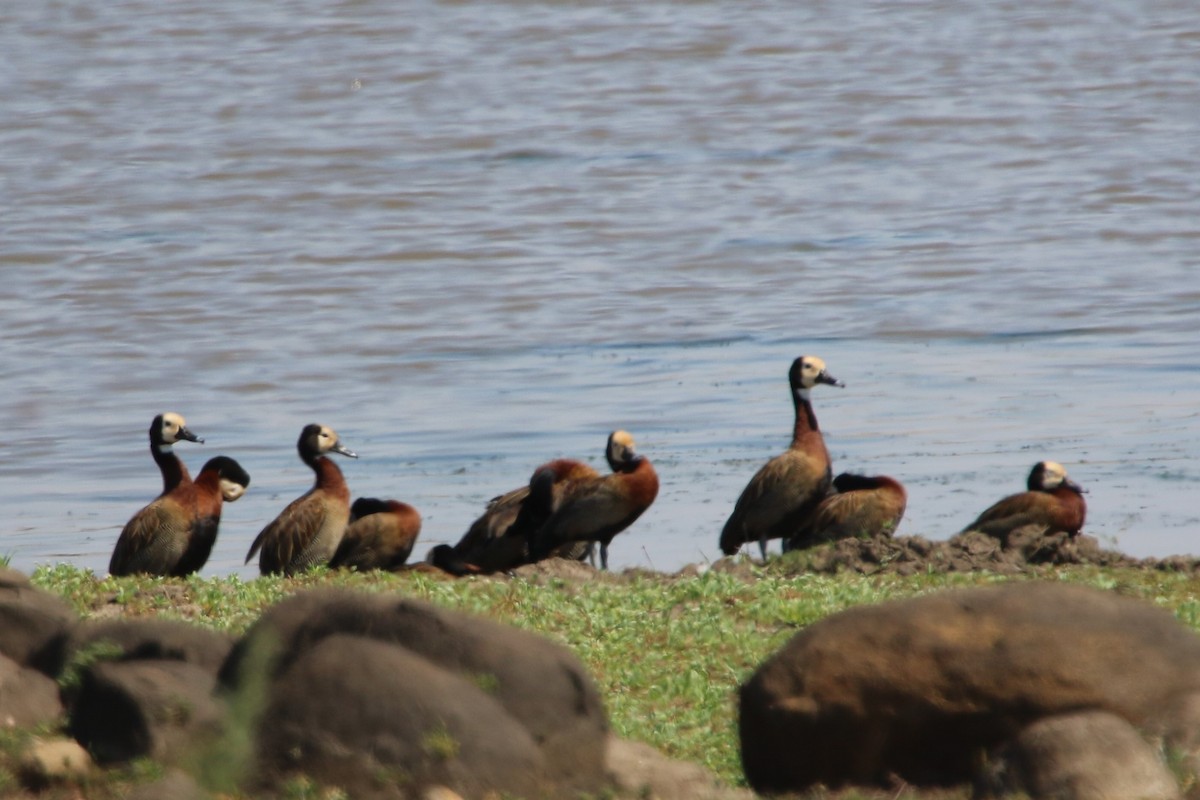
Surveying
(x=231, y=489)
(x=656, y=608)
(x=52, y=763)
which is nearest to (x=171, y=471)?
(x=231, y=489)

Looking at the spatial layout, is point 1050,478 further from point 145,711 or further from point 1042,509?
point 145,711

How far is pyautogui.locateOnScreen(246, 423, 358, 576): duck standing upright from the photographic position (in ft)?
38.9

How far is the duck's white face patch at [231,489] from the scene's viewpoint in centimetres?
1267

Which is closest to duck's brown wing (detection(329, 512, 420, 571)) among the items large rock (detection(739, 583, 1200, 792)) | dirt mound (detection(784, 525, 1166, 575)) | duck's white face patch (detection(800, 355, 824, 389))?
dirt mound (detection(784, 525, 1166, 575))

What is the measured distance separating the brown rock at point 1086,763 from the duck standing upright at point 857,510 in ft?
18.9

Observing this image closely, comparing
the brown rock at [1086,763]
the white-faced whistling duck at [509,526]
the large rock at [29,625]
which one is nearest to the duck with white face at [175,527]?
the white-faced whistling duck at [509,526]

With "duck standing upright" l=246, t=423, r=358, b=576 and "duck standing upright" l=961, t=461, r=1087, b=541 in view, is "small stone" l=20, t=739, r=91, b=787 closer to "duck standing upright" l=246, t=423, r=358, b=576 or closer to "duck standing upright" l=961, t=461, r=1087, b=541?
"duck standing upright" l=246, t=423, r=358, b=576

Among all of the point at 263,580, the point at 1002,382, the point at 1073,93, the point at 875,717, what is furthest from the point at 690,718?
the point at 1073,93

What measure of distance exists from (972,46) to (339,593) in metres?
32.0

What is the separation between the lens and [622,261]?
22.1 m

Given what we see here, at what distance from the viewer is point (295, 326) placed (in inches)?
767

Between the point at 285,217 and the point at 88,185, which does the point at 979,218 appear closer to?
the point at 285,217

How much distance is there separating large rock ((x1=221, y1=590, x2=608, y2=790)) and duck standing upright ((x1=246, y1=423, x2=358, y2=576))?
5683 millimetres

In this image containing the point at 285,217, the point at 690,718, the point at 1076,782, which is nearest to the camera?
the point at 1076,782
